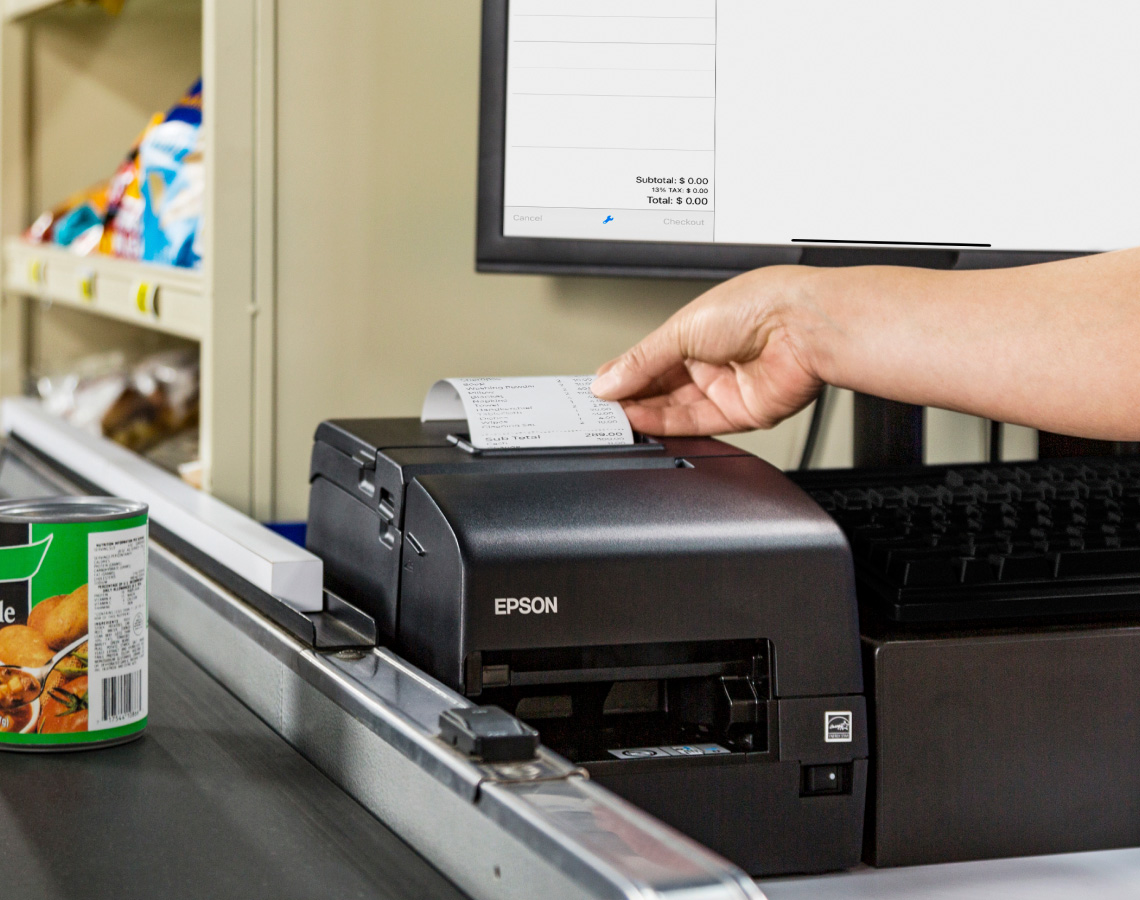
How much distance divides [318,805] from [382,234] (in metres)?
0.58

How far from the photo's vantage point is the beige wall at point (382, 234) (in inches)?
39.9

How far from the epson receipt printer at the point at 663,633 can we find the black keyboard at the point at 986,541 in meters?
0.05

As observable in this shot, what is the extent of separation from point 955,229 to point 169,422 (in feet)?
2.94

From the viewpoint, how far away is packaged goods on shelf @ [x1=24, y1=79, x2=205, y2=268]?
3.81ft

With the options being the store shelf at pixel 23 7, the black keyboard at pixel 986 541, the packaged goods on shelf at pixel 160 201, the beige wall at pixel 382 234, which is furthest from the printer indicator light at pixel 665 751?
the store shelf at pixel 23 7

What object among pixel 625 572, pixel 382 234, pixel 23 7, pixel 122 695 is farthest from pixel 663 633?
pixel 23 7

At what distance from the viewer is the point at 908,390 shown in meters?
0.71

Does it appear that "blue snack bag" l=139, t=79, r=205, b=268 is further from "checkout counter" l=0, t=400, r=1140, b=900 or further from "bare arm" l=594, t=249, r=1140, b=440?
"bare arm" l=594, t=249, r=1140, b=440

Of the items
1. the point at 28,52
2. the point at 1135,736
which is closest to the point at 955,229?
the point at 1135,736

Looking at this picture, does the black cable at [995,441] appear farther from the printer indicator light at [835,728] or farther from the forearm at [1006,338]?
the printer indicator light at [835,728]

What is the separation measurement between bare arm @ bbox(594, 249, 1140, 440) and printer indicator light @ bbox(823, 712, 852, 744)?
18 cm

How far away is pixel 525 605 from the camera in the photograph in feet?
1.95

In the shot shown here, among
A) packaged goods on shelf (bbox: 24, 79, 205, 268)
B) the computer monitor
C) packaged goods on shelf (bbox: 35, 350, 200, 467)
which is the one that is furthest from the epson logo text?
packaged goods on shelf (bbox: 35, 350, 200, 467)

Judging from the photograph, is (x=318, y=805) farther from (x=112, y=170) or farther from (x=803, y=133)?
(x=112, y=170)
